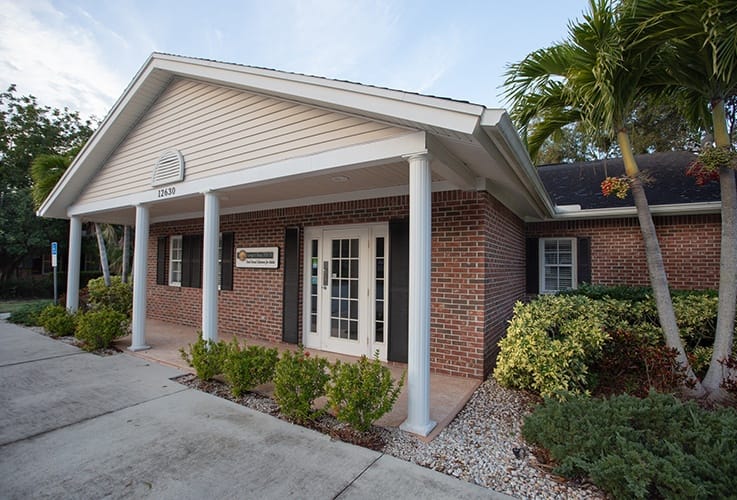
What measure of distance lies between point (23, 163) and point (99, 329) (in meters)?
14.5

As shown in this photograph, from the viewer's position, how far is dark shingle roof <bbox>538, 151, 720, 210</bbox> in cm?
723

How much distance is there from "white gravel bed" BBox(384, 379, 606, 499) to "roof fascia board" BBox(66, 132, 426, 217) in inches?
105

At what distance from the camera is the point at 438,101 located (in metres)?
3.08

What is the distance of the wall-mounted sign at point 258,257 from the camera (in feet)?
22.9

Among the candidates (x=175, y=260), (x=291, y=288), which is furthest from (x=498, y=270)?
(x=175, y=260)

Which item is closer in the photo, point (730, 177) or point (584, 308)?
point (730, 177)

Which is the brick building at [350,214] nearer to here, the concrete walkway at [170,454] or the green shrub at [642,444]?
the concrete walkway at [170,454]

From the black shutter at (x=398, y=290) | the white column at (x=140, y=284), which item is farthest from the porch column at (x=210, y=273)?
the black shutter at (x=398, y=290)

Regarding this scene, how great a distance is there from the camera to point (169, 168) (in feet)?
18.8

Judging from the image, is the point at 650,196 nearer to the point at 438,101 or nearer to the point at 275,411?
the point at 438,101

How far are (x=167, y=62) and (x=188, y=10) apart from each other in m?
2.53

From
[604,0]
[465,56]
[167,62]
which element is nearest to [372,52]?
[465,56]

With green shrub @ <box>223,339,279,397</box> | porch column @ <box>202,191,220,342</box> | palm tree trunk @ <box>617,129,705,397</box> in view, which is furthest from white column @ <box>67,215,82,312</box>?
palm tree trunk @ <box>617,129,705,397</box>

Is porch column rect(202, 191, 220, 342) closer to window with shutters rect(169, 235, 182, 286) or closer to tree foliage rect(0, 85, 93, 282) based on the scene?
window with shutters rect(169, 235, 182, 286)
